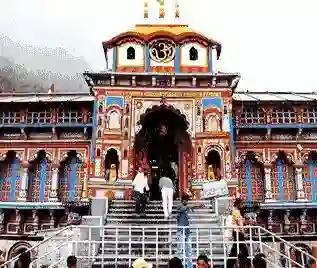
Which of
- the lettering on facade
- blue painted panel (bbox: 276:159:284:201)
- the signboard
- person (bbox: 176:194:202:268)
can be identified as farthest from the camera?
blue painted panel (bbox: 276:159:284:201)

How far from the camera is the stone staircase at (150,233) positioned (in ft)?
45.8

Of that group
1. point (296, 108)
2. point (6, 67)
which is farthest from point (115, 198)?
point (6, 67)

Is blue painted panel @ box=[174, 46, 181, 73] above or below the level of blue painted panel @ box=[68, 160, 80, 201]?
above

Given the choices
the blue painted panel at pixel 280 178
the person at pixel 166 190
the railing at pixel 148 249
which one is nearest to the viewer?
the railing at pixel 148 249

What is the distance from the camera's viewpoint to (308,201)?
22.6 metres

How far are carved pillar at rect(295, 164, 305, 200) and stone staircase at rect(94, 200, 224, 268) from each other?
574cm

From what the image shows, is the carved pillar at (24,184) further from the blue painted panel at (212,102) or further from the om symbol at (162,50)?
the blue painted panel at (212,102)

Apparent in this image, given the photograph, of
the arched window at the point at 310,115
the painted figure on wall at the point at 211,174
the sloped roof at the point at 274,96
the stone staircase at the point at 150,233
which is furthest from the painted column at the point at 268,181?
the stone staircase at the point at 150,233

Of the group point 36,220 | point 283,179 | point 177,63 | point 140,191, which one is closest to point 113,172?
point 140,191

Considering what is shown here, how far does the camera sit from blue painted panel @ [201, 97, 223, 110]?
2209 centimetres

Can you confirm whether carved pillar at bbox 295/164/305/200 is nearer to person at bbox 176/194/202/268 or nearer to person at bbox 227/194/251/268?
person at bbox 227/194/251/268

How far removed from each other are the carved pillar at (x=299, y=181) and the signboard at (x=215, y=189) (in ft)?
16.4

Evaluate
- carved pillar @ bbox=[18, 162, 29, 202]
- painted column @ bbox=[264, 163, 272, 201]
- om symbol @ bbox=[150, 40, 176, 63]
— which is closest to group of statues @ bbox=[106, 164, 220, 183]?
painted column @ bbox=[264, 163, 272, 201]

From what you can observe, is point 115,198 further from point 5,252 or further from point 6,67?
point 6,67
